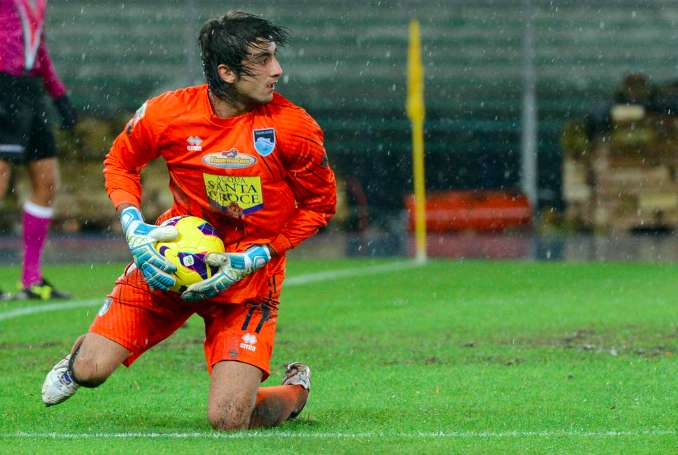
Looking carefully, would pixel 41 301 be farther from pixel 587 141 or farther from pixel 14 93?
pixel 587 141

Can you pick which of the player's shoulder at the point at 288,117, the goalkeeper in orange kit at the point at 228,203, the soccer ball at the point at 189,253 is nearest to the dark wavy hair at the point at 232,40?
the goalkeeper in orange kit at the point at 228,203

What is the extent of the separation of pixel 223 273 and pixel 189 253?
0.14 meters

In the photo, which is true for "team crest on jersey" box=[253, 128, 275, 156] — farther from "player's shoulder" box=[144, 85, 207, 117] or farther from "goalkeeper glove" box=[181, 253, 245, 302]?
"goalkeeper glove" box=[181, 253, 245, 302]

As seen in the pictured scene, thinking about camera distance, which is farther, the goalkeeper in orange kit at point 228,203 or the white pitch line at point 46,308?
the white pitch line at point 46,308

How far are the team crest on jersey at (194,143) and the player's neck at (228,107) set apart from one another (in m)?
0.13

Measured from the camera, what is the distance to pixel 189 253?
5449 mm

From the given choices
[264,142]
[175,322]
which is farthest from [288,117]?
[175,322]

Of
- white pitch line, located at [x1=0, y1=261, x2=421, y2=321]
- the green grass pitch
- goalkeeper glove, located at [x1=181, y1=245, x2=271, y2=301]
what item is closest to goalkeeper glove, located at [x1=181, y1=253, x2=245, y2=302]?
goalkeeper glove, located at [x1=181, y1=245, x2=271, y2=301]

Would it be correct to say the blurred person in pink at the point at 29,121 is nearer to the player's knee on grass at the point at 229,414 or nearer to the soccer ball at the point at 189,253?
the soccer ball at the point at 189,253

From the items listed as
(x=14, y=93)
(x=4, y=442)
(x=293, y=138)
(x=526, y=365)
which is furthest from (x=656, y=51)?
(x=4, y=442)

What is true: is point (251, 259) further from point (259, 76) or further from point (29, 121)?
point (29, 121)

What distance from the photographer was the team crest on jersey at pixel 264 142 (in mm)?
5594

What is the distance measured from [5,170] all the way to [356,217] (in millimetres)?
5904

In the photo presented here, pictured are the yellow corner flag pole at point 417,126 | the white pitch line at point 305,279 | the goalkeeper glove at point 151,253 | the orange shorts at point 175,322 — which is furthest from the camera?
the yellow corner flag pole at point 417,126
